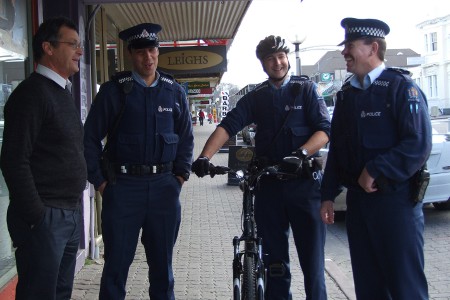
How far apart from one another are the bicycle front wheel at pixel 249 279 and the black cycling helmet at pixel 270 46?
4.72ft

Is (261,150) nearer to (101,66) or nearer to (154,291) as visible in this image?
(154,291)

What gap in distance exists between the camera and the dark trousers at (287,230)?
12.9ft

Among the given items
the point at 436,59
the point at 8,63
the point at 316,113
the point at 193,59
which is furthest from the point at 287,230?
the point at 436,59

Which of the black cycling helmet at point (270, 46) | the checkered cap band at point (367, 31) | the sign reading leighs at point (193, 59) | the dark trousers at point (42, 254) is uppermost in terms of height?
the sign reading leighs at point (193, 59)

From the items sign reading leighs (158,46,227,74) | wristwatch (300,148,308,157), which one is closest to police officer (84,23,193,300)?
wristwatch (300,148,308,157)

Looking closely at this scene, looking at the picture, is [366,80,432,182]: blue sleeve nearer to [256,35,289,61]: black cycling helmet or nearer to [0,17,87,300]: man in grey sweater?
[256,35,289,61]: black cycling helmet

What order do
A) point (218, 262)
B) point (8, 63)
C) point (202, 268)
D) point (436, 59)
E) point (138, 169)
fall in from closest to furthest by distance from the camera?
1. point (138, 169)
2. point (8, 63)
3. point (202, 268)
4. point (218, 262)
5. point (436, 59)

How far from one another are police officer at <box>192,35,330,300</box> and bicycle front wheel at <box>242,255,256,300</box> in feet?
1.95

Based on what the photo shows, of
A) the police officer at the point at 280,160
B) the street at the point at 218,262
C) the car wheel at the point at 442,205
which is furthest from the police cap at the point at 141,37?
the car wheel at the point at 442,205

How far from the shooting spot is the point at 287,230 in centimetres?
408

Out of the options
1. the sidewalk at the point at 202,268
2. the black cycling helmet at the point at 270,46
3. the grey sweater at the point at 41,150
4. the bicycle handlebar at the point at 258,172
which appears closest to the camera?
the grey sweater at the point at 41,150

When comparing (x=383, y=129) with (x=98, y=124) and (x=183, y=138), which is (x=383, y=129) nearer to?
(x=183, y=138)

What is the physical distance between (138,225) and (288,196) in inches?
41.4

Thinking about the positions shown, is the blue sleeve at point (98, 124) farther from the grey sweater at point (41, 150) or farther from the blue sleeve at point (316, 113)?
the blue sleeve at point (316, 113)
